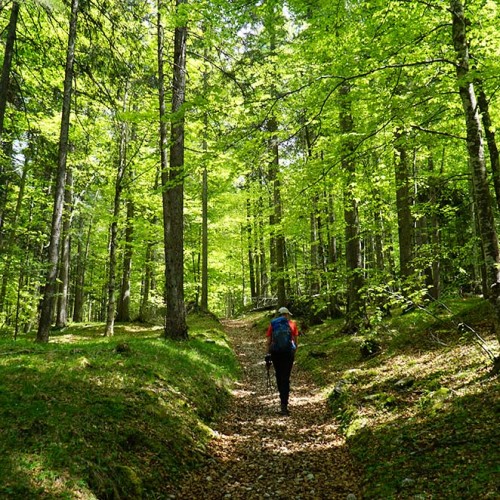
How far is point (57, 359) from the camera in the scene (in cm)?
773

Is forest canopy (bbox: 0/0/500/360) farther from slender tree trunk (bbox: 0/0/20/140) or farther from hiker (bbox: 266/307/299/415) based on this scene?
hiker (bbox: 266/307/299/415)

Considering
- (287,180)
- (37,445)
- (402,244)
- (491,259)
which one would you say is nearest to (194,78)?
(287,180)

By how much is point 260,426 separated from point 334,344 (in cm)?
637

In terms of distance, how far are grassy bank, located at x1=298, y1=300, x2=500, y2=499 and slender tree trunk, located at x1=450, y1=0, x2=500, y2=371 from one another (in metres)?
1.08

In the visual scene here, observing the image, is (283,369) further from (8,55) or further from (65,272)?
(65,272)

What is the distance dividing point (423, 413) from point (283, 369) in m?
3.19

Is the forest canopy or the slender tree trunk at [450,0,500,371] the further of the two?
the forest canopy

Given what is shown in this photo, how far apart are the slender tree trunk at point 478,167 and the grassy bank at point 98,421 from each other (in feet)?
17.5

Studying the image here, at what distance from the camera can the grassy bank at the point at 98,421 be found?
413cm

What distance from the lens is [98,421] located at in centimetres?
534

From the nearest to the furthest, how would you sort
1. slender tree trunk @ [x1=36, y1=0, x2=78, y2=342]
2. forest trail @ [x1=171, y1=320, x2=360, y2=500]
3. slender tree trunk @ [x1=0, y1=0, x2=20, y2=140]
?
1. forest trail @ [x1=171, y1=320, x2=360, y2=500]
2. slender tree trunk @ [x1=0, y1=0, x2=20, y2=140]
3. slender tree trunk @ [x1=36, y1=0, x2=78, y2=342]

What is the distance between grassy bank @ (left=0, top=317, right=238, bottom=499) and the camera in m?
4.13

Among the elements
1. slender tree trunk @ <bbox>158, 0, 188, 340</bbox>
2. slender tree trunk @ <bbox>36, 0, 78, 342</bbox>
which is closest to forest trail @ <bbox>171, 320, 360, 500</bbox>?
slender tree trunk @ <bbox>158, 0, 188, 340</bbox>

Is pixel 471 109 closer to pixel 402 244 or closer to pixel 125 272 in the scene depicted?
pixel 402 244
